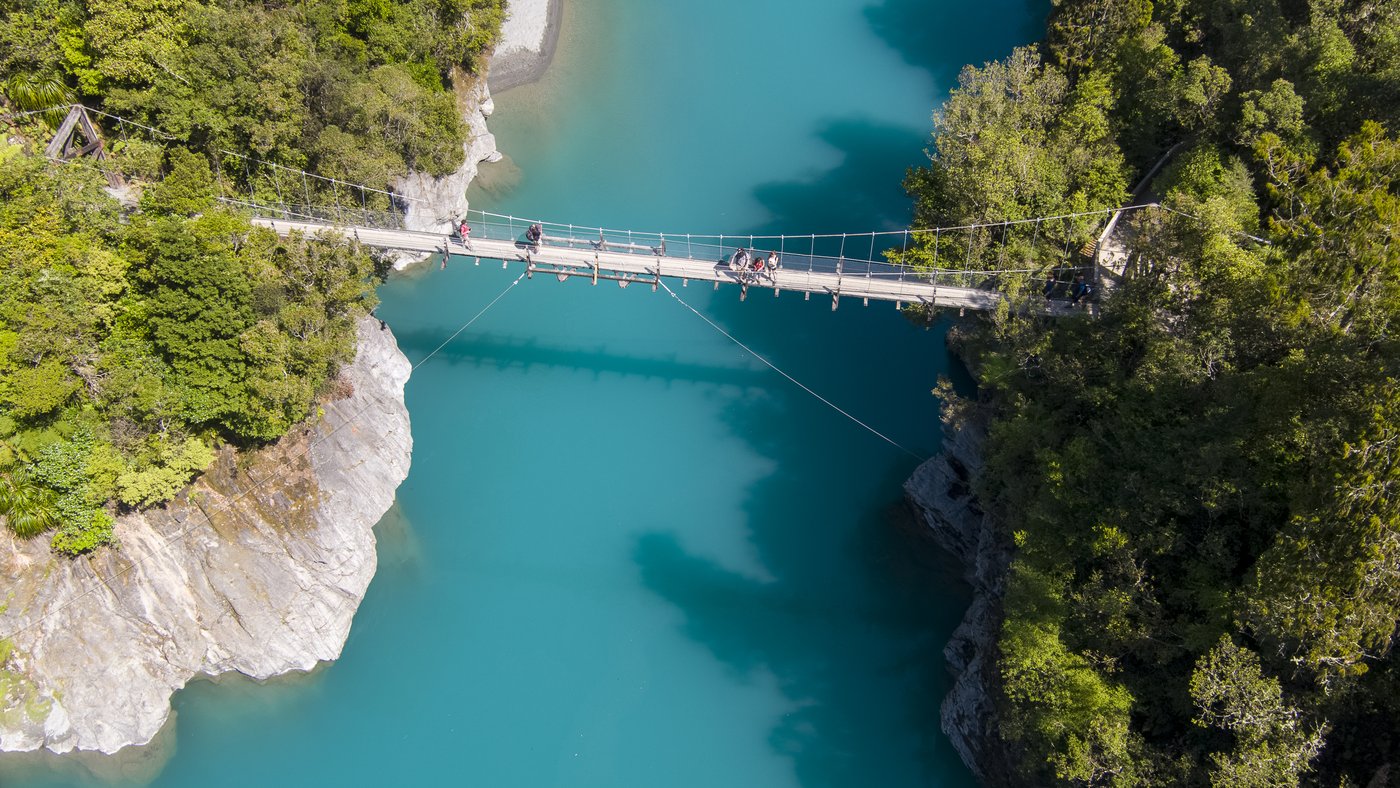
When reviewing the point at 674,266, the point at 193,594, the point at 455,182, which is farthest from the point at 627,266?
the point at 193,594

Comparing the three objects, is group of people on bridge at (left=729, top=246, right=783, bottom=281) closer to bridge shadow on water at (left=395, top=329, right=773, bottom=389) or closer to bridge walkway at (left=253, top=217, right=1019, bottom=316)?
bridge walkway at (left=253, top=217, right=1019, bottom=316)

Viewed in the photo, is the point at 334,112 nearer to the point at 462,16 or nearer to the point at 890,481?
the point at 462,16

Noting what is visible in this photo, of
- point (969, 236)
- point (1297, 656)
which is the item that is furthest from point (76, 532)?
point (1297, 656)

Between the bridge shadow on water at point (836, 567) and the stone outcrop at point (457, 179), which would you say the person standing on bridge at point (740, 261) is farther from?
the stone outcrop at point (457, 179)

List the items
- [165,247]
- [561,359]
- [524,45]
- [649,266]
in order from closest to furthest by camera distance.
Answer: [165,247], [649,266], [561,359], [524,45]

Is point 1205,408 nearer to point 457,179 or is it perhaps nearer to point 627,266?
point 627,266

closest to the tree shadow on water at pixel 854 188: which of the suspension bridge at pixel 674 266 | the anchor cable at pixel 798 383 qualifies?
the anchor cable at pixel 798 383

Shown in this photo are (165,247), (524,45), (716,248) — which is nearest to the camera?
(165,247)
